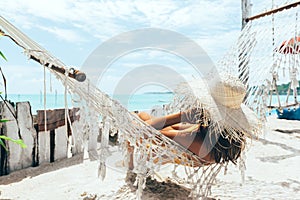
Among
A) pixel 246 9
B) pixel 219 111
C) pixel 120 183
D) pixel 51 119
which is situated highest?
pixel 246 9

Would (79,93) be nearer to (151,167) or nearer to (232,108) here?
(151,167)

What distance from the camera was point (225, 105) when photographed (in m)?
1.54

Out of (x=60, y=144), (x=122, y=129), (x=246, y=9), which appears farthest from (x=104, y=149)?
(x=246, y=9)

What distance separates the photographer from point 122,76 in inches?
100

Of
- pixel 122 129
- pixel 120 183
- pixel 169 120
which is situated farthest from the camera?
pixel 120 183

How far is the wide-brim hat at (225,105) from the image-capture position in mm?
1487

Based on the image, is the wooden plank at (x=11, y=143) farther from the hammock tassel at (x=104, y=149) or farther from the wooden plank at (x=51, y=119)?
the hammock tassel at (x=104, y=149)

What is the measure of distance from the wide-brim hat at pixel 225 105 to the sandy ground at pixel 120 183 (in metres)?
0.20

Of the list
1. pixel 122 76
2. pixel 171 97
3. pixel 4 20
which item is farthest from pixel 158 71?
pixel 4 20

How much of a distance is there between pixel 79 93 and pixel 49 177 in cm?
105

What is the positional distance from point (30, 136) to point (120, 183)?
99 centimetres

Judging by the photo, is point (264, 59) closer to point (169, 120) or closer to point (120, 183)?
point (169, 120)

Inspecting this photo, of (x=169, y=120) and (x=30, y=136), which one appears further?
(x=30, y=136)

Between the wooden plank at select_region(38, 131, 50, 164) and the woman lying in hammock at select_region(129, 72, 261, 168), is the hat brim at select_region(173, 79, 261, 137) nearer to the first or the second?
the woman lying in hammock at select_region(129, 72, 261, 168)
